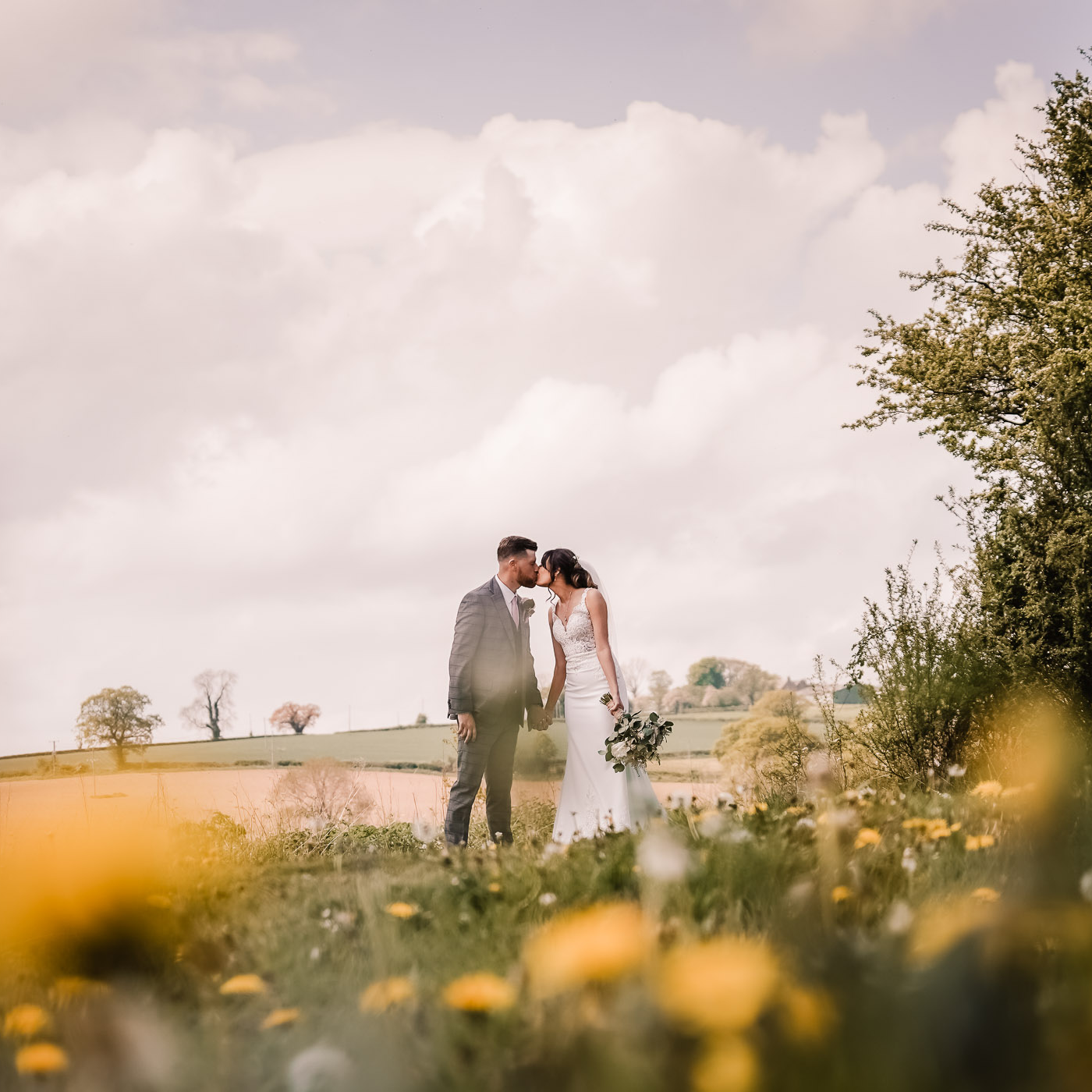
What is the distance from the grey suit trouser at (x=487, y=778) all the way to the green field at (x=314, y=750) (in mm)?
21198

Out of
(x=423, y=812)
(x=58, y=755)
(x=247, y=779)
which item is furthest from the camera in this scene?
(x=58, y=755)

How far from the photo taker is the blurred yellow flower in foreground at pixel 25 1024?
1870 millimetres

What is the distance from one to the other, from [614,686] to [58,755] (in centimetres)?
3553

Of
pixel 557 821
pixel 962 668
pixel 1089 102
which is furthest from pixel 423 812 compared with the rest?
pixel 1089 102

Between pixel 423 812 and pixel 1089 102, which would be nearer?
pixel 423 812

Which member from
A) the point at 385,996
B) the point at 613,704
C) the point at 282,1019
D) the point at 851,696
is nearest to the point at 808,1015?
the point at 385,996

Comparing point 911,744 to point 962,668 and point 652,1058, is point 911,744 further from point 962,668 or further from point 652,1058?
point 652,1058

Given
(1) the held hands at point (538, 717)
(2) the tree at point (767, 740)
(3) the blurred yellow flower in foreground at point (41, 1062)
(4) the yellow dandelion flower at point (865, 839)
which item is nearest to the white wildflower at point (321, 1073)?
(3) the blurred yellow flower in foreground at point (41, 1062)

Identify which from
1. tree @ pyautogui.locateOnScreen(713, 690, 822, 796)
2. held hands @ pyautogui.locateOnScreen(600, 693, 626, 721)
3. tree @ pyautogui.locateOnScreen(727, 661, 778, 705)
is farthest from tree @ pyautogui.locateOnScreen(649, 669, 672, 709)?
held hands @ pyautogui.locateOnScreen(600, 693, 626, 721)

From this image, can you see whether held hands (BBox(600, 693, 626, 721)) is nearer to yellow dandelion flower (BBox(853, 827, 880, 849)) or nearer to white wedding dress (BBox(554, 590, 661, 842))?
white wedding dress (BBox(554, 590, 661, 842))

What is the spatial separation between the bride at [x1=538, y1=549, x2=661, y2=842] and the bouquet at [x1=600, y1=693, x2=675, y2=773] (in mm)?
191

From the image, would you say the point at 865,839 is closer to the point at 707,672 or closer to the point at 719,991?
the point at 719,991

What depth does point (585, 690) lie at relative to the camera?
709 centimetres

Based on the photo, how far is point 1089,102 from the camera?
15.9m
